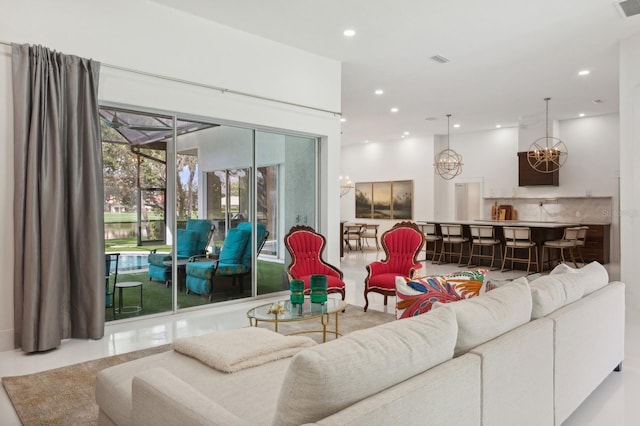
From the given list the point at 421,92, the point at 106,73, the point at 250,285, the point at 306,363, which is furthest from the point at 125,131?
the point at 421,92

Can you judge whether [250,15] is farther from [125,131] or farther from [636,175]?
[636,175]

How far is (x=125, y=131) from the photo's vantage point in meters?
4.79

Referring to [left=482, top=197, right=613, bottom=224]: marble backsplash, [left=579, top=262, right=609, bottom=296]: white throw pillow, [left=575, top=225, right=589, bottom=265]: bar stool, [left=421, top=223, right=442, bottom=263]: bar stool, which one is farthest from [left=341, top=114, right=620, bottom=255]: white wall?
[left=579, top=262, right=609, bottom=296]: white throw pillow

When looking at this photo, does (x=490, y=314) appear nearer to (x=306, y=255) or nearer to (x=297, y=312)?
(x=297, y=312)

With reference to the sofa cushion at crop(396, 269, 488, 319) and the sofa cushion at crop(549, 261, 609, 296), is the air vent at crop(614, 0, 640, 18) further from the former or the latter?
the sofa cushion at crop(396, 269, 488, 319)

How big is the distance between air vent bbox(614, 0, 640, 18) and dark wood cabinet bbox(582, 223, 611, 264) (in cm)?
613

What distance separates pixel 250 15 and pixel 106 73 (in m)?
1.71

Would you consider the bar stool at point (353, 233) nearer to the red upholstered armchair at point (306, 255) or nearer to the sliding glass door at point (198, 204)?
the sliding glass door at point (198, 204)

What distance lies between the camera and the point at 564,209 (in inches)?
434

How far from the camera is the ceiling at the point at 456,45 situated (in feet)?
16.1

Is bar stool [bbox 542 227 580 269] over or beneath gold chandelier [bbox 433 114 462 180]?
beneath

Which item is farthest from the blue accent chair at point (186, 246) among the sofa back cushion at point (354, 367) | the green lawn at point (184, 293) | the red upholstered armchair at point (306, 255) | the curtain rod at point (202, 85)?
the sofa back cushion at point (354, 367)

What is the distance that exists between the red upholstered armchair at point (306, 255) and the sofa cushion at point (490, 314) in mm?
3111

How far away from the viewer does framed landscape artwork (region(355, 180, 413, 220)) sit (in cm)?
1349
